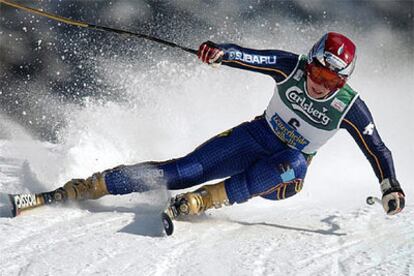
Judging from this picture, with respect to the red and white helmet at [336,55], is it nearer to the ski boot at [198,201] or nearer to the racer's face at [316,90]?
the racer's face at [316,90]

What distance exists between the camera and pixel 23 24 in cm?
876

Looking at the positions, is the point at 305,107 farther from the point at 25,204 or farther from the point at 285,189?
the point at 25,204

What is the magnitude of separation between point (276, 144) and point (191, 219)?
0.81m

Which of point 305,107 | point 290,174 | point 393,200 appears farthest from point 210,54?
point 393,200

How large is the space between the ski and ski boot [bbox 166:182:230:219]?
182 millimetres

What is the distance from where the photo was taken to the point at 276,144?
428 cm

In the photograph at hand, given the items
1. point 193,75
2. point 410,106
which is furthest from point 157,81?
point 410,106

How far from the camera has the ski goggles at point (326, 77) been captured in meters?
3.94

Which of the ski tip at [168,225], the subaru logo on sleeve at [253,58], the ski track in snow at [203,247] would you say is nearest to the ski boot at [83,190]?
the ski track in snow at [203,247]

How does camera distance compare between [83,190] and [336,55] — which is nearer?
[336,55]

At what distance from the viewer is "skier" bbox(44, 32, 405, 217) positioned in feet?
12.9

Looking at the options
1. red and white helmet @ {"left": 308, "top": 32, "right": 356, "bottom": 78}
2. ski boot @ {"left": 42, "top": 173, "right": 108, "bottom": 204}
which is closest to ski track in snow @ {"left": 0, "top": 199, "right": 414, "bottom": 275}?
ski boot @ {"left": 42, "top": 173, "right": 108, "bottom": 204}

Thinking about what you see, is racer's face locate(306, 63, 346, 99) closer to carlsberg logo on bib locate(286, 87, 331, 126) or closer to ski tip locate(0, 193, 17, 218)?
carlsberg logo on bib locate(286, 87, 331, 126)

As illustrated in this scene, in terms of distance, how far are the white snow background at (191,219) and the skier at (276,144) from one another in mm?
203
